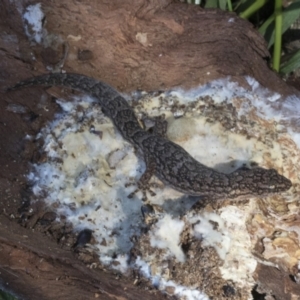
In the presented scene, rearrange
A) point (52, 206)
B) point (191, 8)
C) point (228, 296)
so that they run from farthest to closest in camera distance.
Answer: point (191, 8) < point (52, 206) < point (228, 296)

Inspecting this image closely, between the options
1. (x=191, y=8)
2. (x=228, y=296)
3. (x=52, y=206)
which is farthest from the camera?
(x=191, y=8)

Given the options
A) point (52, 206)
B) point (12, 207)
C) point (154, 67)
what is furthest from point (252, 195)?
point (12, 207)

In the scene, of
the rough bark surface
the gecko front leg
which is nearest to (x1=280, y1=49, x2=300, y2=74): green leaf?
the rough bark surface

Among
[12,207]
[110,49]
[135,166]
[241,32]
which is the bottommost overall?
[12,207]

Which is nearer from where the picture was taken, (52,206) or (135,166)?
(52,206)

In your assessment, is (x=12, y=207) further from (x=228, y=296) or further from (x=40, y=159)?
(x=228, y=296)

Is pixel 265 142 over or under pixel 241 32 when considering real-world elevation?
under
